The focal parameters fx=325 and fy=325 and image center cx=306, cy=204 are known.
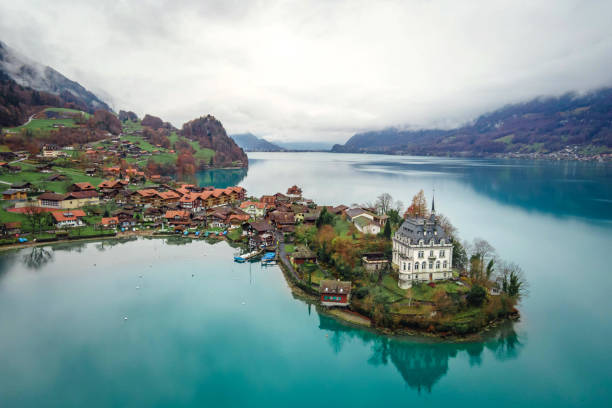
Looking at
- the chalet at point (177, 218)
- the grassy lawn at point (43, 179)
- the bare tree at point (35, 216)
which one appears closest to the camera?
the bare tree at point (35, 216)

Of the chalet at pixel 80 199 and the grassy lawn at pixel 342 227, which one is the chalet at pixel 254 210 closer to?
the grassy lawn at pixel 342 227

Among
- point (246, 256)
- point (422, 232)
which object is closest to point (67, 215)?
point (246, 256)

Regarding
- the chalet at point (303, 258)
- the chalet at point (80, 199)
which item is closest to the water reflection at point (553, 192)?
the chalet at point (303, 258)

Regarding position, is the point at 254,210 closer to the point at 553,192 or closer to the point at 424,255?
the point at 424,255

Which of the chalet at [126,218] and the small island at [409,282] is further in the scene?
the chalet at [126,218]

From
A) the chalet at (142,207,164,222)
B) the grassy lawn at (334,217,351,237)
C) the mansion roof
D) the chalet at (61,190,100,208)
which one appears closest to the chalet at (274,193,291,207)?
the grassy lawn at (334,217,351,237)

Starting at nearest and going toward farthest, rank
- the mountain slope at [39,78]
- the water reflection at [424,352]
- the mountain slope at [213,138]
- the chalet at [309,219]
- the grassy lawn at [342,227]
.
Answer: the water reflection at [424,352]
the grassy lawn at [342,227]
the chalet at [309,219]
the mountain slope at [39,78]
the mountain slope at [213,138]

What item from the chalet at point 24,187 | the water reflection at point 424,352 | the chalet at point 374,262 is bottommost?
the water reflection at point 424,352
